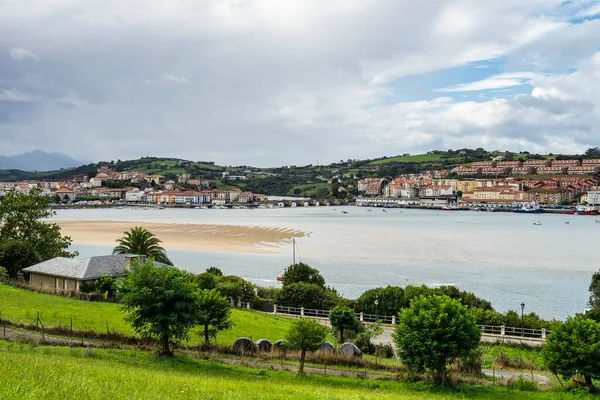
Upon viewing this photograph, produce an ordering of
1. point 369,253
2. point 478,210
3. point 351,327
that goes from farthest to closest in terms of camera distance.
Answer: point 478,210 → point 369,253 → point 351,327

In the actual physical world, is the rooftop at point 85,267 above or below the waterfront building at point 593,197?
below

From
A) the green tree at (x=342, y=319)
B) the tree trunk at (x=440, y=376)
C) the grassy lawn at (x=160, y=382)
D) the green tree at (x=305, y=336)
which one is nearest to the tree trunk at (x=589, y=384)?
the grassy lawn at (x=160, y=382)

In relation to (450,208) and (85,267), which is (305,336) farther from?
(450,208)

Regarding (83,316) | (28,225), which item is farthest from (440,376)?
(28,225)

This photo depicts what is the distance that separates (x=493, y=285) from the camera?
141 feet

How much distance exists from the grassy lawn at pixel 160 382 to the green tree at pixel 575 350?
1137mm

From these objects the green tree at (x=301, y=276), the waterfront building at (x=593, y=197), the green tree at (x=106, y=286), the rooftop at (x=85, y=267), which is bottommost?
the green tree at (x=301, y=276)

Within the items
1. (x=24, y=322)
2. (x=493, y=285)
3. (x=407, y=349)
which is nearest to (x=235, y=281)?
(x=24, y=322)

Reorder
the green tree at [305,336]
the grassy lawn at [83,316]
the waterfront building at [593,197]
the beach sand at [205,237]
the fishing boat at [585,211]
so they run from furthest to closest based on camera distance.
Result: the waterfront building at [593,197], the fishing boat at [585,211], the beach sand at [205,237], the grassy lawn at [83,316], the green tree at [305,336]

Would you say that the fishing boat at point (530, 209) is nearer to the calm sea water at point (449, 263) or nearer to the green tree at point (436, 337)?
the calm sea water at point (449, 263)

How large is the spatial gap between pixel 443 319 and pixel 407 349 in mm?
1504

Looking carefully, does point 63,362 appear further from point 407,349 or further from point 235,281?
point 235,281

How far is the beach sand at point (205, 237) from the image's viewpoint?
66375 mm

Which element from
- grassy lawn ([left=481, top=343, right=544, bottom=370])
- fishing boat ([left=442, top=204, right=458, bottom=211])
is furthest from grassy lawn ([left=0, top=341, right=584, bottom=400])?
fishing boat ([left=442, top=204, right=458, bottom=211])
